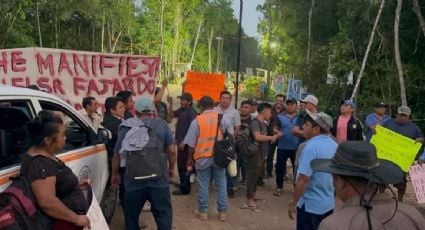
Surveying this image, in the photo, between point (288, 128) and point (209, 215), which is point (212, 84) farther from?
point (209, 215)

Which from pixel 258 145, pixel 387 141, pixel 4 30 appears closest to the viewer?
pixel 387 141

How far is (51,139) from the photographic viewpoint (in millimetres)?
3260

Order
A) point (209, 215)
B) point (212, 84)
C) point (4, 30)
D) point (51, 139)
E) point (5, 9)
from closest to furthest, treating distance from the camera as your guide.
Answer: point (51, 139)
point (209, 215)
point (212, 84)
point (5, 9)
point (4, 30)

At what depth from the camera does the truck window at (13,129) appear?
3.65 meters

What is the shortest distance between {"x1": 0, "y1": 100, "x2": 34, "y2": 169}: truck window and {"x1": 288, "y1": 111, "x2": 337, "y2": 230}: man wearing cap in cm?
215

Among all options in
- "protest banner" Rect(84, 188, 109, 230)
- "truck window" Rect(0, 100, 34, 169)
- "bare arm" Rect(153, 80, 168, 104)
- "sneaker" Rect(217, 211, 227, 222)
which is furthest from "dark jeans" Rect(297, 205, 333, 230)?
"bare arm" Rect(153, 80, 168, 104)

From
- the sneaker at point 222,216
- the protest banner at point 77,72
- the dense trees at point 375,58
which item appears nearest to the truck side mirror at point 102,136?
the sneaker at point 222,216

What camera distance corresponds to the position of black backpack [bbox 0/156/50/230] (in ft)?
9.72

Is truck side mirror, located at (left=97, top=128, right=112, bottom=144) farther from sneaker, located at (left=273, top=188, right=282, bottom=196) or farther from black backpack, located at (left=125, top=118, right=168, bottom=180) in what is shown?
sneaker, located at (left=273, top=188, right=282, bottom=196)

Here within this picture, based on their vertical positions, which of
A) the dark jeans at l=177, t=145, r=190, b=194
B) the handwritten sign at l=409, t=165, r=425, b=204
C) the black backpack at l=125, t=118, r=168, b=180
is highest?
the black backpack at l=125, t=118, r=168, b=180

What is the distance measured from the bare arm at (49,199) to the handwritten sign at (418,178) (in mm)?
5055

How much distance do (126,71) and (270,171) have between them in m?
3.57

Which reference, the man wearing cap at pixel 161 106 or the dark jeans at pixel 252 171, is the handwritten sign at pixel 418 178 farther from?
the man wearing cap at pixel 161 106

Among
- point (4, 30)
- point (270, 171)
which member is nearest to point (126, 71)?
point (270, 171)
